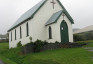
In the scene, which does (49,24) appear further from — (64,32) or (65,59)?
(65,59)

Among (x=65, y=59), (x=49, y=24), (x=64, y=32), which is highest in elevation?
(x=49, y=24)

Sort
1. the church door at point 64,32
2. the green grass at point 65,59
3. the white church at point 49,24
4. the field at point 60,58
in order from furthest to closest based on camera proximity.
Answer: the church door at point 64,32
the white church at point 49,24
the field at point 60,58
the green grass at point 65,59

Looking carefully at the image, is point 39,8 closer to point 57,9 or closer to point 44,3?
point 44,3

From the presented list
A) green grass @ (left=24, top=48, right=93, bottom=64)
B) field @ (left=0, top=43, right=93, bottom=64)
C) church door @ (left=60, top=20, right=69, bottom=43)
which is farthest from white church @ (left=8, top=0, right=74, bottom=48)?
green grass @ (left=24, top=48, right=93, bottom=64)

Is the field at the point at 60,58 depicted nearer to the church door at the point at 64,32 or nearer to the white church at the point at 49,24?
the white church at the point at 49,24

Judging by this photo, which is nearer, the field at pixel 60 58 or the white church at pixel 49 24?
the field at pixel 60 58

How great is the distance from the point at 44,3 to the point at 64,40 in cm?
703

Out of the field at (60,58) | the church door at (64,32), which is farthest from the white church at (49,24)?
the field at (60,58)

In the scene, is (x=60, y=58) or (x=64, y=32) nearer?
(x=60, y=58)

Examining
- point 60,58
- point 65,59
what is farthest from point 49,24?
point 65,59

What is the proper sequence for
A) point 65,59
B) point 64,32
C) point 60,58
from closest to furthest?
1. point 65,59
2. point 60,58
3. point 64,32

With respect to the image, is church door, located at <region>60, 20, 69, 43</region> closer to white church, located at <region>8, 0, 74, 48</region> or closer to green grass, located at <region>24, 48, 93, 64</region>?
white church, located at <region>8, 0, 74, 48</region>

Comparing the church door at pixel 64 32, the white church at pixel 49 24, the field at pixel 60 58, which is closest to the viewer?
the field at pixel 60 58

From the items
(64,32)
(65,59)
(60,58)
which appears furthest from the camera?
(64,32)
